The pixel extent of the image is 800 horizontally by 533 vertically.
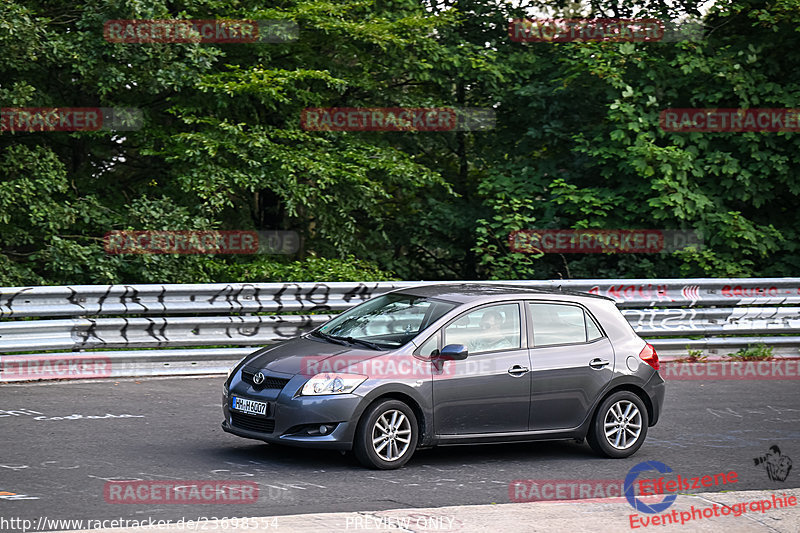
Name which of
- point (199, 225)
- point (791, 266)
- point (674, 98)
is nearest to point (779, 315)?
point (791, 266)

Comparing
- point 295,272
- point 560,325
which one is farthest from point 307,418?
point 295,272

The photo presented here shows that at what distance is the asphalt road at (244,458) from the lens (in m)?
7.10

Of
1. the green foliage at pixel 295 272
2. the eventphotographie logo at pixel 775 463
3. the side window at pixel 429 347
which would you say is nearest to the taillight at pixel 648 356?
the eventphotographie logo at pixel 775 463

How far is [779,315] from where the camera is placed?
15828 mm

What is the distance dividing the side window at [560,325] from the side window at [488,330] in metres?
0.21

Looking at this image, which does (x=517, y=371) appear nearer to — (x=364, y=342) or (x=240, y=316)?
(x=364, y=342)

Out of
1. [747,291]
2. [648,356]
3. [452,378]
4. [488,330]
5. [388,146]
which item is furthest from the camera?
[388,146]

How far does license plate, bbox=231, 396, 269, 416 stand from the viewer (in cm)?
827

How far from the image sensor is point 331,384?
8.17 m

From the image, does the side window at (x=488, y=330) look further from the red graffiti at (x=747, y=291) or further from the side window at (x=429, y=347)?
the red graffiti at (x=747, y=291)

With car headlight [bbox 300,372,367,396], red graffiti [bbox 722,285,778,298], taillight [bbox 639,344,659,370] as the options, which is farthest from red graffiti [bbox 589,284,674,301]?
car headlight [bbox 300,372,367,396]

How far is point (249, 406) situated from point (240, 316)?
205 inches

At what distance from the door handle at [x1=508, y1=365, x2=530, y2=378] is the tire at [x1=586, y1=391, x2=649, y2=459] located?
88 cm

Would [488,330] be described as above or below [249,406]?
above
